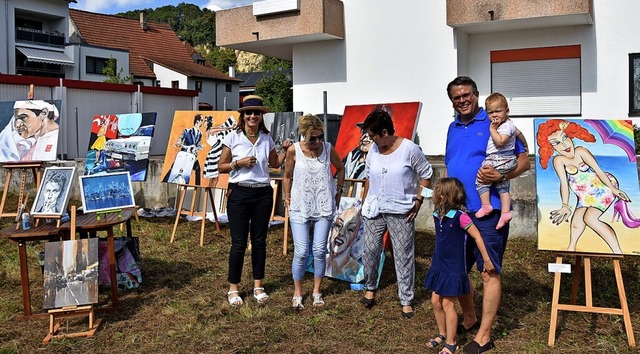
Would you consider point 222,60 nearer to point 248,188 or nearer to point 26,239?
point 248,188

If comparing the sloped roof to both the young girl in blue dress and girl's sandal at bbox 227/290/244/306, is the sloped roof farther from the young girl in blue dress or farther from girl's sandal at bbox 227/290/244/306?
the young girl in blue dress

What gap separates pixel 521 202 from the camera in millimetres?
7027

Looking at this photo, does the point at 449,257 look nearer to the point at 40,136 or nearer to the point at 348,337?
the point at 348,337

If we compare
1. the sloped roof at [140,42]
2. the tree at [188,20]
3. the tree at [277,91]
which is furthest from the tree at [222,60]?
the tree at [277,91]

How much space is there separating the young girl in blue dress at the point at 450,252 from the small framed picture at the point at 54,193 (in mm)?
3157

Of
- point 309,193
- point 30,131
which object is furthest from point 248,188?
point 30,131

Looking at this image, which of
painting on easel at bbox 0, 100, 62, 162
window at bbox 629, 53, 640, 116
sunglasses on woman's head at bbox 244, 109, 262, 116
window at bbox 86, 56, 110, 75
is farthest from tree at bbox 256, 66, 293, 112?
sunglasses on woman's head at bbox 244, 109, 262, 116

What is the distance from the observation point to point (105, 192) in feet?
16.3

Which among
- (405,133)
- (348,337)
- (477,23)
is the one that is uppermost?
(477,23)

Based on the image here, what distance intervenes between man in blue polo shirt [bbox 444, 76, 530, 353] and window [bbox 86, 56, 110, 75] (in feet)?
115

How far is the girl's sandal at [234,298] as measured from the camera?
488 centimetres

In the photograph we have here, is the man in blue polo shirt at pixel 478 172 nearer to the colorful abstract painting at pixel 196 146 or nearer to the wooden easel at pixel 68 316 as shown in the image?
the wooden easel at pixel 68 316

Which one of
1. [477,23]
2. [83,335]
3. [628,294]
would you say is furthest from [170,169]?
[477,23]

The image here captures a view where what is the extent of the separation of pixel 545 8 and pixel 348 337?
832cm
